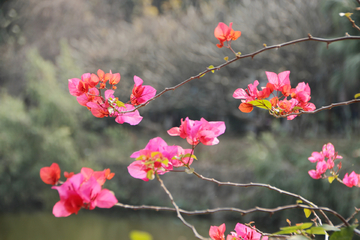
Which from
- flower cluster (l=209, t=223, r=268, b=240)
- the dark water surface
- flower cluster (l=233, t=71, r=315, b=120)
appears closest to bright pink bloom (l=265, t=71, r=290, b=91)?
flower cluster (l=233, t=71, r=315, b=120)

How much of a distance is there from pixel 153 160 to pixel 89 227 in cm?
369

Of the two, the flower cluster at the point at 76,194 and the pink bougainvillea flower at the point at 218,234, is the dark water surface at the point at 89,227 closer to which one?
the pink bougainvillea flower at the point at 218,234

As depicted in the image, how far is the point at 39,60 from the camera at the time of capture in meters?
3.85

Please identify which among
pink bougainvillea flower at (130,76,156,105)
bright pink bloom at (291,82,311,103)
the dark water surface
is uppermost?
pink bougainvillea flower at (130,76,156,105)

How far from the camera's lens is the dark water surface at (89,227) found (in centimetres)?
333

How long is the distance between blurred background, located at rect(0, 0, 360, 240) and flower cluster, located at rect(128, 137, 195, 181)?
9.31ft

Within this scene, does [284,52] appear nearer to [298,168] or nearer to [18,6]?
[298,168]

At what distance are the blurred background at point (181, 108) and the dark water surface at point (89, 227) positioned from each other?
0.05ft

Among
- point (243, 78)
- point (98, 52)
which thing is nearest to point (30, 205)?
point (98, 52)

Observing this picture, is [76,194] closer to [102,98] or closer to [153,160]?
[153,160]

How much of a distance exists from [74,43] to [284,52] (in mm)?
4476

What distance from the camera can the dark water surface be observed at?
3.33 meters

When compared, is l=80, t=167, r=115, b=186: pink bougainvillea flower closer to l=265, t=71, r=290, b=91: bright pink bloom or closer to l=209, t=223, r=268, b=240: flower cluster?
l=209, t=223, r=268, b=240: flower cluster

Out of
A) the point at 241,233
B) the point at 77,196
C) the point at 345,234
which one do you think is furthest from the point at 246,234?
the point at 77,196
